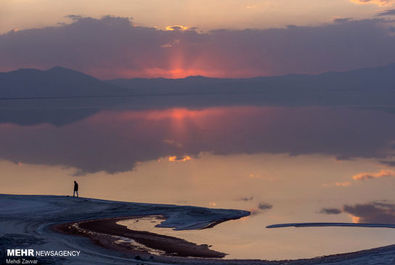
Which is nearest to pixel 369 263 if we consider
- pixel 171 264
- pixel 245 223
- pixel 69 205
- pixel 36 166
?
pixel 171 264

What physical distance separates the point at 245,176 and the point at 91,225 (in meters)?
17.5

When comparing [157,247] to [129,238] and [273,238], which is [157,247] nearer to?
[129,238]

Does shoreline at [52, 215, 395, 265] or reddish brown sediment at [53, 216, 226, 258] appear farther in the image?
reddish brown sediment at [53, 216, 226, 258]

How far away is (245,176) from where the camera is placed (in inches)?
1693

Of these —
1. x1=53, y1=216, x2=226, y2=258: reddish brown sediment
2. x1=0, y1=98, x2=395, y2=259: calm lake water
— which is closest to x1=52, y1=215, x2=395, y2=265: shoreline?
x1=53, y1=216, x2=226, y2=258: reddish brown sediment

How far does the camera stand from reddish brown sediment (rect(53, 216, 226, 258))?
23547 mm

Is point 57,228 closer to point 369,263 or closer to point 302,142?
point 369,263

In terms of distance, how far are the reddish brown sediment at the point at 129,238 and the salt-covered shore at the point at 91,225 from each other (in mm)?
107

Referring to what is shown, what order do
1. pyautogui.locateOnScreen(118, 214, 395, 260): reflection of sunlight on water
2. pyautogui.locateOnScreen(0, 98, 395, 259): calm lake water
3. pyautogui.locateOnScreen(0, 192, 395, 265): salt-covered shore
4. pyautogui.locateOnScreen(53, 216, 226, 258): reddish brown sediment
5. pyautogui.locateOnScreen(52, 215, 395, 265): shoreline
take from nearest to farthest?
pyautogui.locateOnScreen(0, 192, 395, 265): salt-covered shore, pyautogui.locateOnScreen(52, 215, 395, 265): shoreline, pyautogui.locateOnScreen(53, 216, 226, 258): reddish brown sediment, pyautogui.locateOnScreen(118, 214, 395, 260): reflection of sunlight on water, pyautogui.locateOnScreen(0, 98, 395, 259): calm lake water

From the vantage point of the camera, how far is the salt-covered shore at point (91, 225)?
21406 millimetres

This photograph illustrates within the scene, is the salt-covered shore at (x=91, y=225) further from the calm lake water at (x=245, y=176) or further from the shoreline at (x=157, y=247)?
the calm lake water at (x=245, y=176)

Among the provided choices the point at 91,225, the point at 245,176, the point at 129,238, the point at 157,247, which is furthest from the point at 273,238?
the point at 245,176

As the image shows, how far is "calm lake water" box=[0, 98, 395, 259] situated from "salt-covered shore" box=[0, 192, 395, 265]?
143 centimetres

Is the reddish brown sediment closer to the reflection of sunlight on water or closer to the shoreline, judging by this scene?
the shoreline
